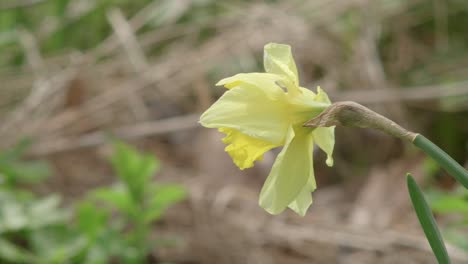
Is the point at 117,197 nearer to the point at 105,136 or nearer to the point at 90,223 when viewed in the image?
the point at 90,223

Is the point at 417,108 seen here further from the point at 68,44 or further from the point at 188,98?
the point at 68,44

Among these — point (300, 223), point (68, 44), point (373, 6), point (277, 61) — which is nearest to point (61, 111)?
point (68, 44)

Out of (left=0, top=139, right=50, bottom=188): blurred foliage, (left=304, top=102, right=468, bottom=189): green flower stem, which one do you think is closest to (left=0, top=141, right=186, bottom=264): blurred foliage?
(left=0, top=139, right=50, bottom=188): blurred foliage

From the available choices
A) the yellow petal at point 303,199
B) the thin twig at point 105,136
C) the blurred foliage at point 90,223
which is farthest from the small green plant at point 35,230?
the yellow petal at point 303,199

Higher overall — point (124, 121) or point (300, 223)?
point (124, 121)

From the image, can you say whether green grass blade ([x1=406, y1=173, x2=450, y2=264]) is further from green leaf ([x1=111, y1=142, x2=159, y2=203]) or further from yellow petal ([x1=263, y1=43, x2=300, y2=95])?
green leaf ([x1=111, y1=142, x2=159, y2=203])

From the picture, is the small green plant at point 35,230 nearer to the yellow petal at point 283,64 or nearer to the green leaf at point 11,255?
the green leaf at point 11,255

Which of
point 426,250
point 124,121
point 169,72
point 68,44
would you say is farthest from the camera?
point 68,44

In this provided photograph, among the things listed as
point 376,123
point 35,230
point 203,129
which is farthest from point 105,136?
point 376,123
